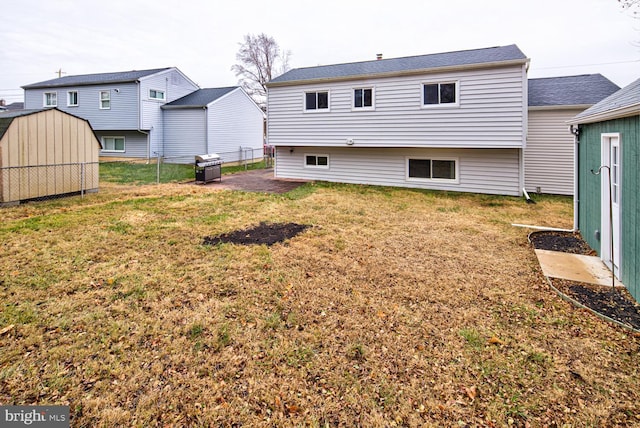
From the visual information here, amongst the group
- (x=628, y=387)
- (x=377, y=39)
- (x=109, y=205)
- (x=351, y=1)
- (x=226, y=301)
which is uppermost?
(x=377, y=39)

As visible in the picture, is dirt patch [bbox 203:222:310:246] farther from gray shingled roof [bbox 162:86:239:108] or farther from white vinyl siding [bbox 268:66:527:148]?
gray shingled roof [bbox 162:86:239:108]

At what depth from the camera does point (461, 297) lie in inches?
176

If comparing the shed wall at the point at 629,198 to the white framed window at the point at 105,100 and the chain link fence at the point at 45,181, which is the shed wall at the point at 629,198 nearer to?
Result: the chain link fence at the point at 45,181

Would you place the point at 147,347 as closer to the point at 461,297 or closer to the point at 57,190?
the point at 461,297

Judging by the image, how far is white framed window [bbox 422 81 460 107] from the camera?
12109mm

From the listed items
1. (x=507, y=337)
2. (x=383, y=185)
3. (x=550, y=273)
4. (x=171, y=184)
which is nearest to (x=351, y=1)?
(x=383, y=185)

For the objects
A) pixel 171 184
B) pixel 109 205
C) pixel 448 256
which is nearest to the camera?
pixel 448 256

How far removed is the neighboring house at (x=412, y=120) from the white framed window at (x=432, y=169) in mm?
38

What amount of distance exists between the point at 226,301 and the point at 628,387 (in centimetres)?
397

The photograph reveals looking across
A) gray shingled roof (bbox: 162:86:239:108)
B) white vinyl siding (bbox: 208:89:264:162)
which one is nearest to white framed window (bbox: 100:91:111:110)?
gray shingled roof (bbox: 162:86:239:108)

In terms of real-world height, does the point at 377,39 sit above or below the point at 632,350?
above

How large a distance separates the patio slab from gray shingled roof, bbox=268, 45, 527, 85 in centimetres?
765

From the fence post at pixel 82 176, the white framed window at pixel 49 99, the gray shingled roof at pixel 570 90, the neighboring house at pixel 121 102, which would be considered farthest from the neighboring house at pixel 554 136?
the white framed window at pixel 49 99

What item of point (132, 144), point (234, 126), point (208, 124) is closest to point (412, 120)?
point (208, 124)
